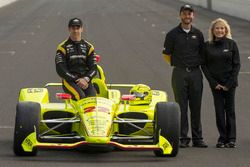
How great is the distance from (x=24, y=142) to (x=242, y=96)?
9.12 metres

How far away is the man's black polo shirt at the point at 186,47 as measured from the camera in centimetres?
1236

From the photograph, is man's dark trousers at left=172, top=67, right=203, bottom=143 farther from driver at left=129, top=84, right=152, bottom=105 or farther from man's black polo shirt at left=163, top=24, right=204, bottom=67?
driver at left=129, top=84, right=152, bottom=105

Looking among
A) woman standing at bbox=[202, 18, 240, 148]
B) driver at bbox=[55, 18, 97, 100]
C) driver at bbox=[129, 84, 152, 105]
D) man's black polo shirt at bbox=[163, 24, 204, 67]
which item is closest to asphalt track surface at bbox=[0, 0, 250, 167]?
woman standing at bbox=[202, 18, 240, 148]

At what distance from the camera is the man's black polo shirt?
40.5 ft

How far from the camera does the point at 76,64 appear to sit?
12398 mm

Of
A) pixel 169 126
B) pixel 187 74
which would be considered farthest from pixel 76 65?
pixel 169 126

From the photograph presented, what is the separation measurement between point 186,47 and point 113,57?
17067mm

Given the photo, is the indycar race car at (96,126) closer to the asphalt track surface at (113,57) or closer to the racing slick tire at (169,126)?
the racing slick tire at (169,126)

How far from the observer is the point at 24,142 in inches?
431

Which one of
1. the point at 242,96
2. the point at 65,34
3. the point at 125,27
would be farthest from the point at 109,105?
the point at 125,27

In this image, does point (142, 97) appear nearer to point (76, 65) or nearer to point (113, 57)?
point (76, 65)

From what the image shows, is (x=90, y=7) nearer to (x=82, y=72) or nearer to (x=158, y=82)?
(x=158, y=82)

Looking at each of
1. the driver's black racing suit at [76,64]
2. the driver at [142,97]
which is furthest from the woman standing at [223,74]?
the driver's black racing suit at [76,64]

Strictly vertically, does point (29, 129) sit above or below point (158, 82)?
below
